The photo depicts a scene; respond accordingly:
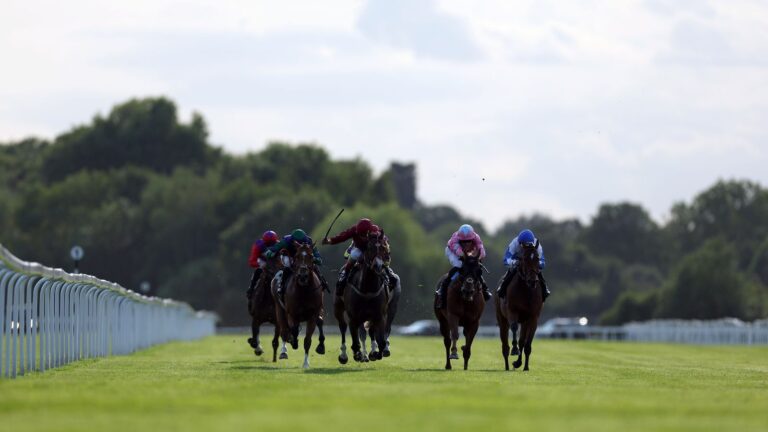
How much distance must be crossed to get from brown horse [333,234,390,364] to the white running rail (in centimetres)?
391

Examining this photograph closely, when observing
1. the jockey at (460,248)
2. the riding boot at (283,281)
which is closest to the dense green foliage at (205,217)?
the riding boot at (283,281)

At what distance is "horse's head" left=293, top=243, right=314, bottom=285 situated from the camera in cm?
2670

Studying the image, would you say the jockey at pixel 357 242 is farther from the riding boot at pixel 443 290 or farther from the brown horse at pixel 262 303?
the brown horse at pixel 262 303

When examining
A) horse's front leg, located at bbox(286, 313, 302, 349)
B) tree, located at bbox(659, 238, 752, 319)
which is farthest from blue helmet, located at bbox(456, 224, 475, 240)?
tree, located at bbox(659, 238, 752, 319)

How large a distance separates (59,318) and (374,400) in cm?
985

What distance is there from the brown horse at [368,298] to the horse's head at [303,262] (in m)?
0.61

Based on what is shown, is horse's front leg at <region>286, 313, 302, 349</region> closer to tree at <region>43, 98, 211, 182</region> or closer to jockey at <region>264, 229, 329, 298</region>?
jockey at <region>264, 229, 329, 298</region>

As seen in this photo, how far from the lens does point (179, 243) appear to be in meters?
121

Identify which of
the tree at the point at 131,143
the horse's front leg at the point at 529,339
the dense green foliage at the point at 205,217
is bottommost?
the horse's front leg at the point at 529,339

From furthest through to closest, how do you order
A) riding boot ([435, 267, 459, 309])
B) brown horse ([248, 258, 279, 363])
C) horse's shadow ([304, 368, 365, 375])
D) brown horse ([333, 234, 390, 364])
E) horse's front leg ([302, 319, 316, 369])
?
brown horse ([248, 258, 279, 363]) → riding boot ([435, 267, 459, 309]) → brown horse ([333, 234, 390, 364]) → horse's front leg ([302, 319, 316, 369]) → horse's shadow ([304, 368, 365, 375])

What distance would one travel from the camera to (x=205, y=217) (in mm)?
122125

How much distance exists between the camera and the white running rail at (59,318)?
70.2ft

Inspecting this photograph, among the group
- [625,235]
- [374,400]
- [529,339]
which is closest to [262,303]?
[529,339]

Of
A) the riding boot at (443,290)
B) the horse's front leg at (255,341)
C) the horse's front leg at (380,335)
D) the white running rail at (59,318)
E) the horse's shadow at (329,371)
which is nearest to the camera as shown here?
the white running rail at (59,318)
